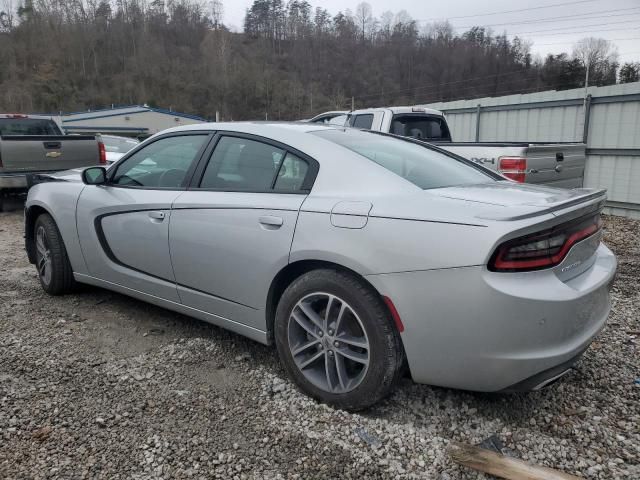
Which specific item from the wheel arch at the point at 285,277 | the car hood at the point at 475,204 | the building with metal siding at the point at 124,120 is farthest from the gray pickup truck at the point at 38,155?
the building with metal siding at the point at 124,120

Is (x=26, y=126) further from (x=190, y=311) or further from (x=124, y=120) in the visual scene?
(x=124, y=120)

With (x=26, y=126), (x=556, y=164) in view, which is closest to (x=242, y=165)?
(x=556, y=164)

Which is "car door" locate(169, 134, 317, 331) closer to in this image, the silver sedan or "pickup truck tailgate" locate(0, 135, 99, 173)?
the silver sedan

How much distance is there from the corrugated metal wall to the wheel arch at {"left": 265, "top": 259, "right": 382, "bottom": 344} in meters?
9.17

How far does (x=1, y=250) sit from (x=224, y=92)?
72794mm

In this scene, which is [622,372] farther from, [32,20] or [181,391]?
[32,20]

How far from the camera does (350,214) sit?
2467 mm

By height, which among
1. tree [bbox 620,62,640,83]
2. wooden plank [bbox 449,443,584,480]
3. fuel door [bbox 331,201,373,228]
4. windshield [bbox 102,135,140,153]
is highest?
tree [bbox 620,62,640,83]

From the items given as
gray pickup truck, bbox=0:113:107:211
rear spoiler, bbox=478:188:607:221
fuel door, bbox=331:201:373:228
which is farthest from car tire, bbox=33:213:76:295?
gray pickup truck, bbox=0:113:107:211

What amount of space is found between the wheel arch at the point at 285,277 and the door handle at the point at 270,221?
233mm

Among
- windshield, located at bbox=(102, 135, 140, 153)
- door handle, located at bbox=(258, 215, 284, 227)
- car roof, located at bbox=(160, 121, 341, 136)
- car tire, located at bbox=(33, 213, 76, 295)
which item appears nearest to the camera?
door handle, located at bbox=(258, 215, 284, 227)

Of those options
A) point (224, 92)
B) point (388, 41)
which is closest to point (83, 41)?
point (224, 92)

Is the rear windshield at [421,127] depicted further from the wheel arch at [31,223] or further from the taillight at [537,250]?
the taillight at [537,250]

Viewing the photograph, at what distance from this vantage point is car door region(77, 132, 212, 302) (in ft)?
11.2
